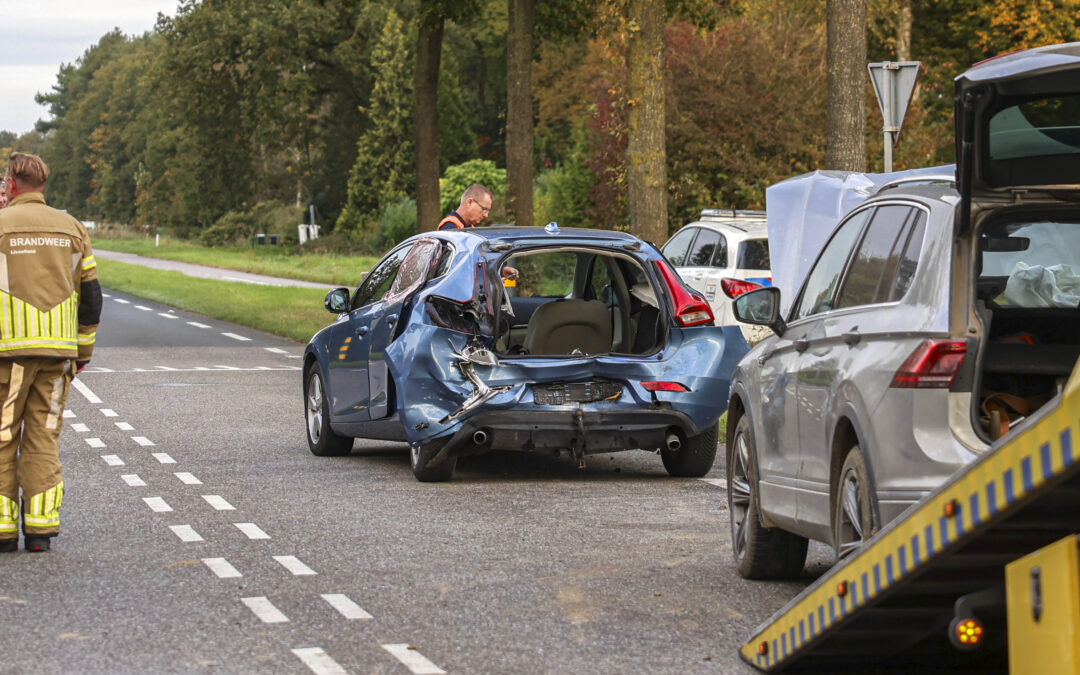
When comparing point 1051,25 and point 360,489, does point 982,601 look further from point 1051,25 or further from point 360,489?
point 1051,25

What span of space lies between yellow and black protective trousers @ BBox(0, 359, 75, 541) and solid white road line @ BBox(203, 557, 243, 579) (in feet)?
2.94

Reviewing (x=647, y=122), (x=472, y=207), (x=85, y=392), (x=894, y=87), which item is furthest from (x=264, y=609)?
(x=647, y=122)

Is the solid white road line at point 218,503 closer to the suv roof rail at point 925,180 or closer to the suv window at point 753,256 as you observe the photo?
the suv roof rail at point 925,180

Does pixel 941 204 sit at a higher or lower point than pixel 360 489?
higher

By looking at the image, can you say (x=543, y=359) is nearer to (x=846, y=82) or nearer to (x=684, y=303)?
(x=684, y=303)

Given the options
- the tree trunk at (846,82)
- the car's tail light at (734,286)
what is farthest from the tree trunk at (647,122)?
the tree trunk at (846,82)

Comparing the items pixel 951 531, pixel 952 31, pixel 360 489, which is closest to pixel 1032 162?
pixel 951 531

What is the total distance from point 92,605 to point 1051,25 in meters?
36.4

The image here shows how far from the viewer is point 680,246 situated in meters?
23.8

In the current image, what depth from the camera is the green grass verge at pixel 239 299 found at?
30.7 meters

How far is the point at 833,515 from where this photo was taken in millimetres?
6906

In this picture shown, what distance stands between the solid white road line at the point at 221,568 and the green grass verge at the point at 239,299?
733 inches

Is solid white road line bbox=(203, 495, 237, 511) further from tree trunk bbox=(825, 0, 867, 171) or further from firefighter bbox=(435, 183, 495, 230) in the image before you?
tree trunk bbox=(825, 0, 867, 171)

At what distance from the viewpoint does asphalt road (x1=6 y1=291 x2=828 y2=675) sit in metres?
6.65
